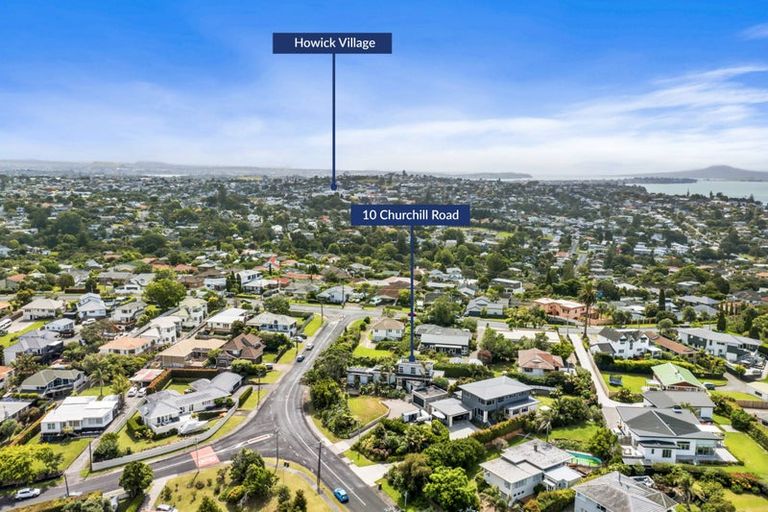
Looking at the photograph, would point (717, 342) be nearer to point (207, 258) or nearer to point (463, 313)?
point (463, 313)

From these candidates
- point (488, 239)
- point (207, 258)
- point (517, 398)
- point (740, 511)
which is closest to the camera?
point (740, 511)

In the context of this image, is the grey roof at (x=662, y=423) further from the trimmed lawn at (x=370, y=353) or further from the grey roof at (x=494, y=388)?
the trimmed lawn at (x=370, y=353)

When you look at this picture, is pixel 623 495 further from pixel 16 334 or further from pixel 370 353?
pixel 16 334

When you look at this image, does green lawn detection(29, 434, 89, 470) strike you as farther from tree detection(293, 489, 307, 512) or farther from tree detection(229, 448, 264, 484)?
tree detection(293, 489, 307, 512)

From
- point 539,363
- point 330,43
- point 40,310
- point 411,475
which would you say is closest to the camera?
point 330,43

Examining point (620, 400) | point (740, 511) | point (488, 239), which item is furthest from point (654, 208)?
point (740, 511)

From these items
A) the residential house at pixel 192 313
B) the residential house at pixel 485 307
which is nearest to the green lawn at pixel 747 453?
the residential house at pixel 485 307

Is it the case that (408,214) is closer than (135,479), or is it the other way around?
(408,214)

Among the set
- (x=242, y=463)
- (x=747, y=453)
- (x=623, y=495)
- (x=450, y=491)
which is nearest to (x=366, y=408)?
(x=242, y=463)
